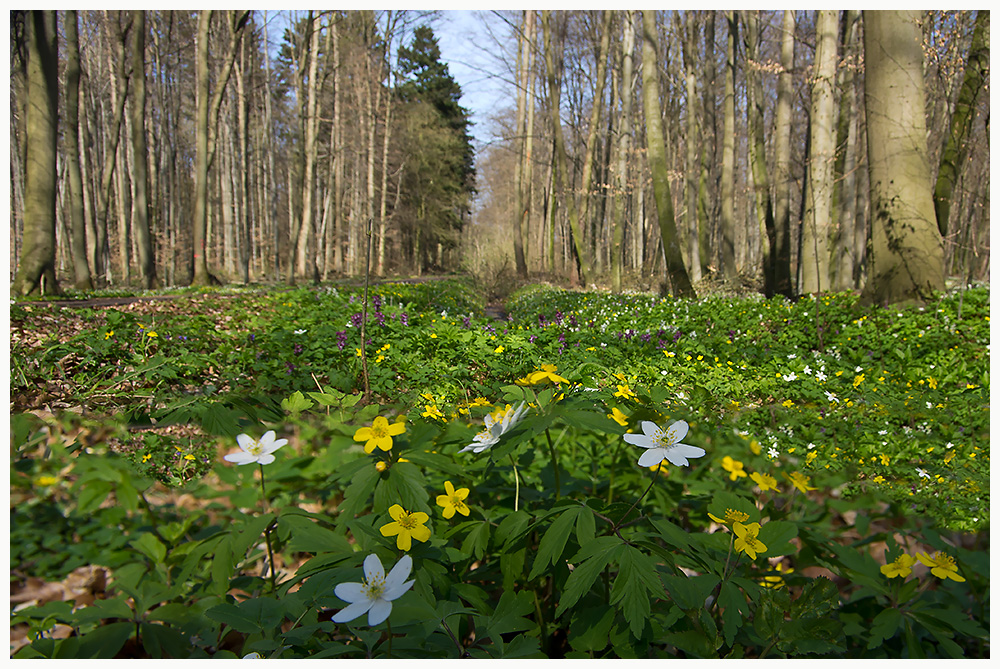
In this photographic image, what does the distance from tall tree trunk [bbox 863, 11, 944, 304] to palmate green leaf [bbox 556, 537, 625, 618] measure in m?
6.30

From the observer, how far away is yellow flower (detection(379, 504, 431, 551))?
104 cm

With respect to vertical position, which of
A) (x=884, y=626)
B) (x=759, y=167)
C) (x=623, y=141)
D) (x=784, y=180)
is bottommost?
(x=884, y=626)

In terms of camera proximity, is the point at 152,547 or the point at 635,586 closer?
the point at 635,586

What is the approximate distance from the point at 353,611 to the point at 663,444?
27.8 inches

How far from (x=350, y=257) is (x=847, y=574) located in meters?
29.6

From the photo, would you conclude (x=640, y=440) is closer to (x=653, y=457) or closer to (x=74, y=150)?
(x=653, y=457)

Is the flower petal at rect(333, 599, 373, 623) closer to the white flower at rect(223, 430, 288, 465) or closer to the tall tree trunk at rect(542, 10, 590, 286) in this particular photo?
the white flower at rect(223, 430, 288, 465)

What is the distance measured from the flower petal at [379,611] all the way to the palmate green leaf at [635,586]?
40 cm

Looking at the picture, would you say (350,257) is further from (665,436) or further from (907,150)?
(665,436)

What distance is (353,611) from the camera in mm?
872

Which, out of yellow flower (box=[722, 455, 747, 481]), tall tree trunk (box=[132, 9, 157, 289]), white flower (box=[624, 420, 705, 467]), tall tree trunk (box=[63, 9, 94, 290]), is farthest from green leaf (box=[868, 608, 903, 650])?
tall tree trunk (box=[132, 9, 157, 289])

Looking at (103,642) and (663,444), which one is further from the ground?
(663,444)

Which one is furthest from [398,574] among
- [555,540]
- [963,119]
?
[963,119]
